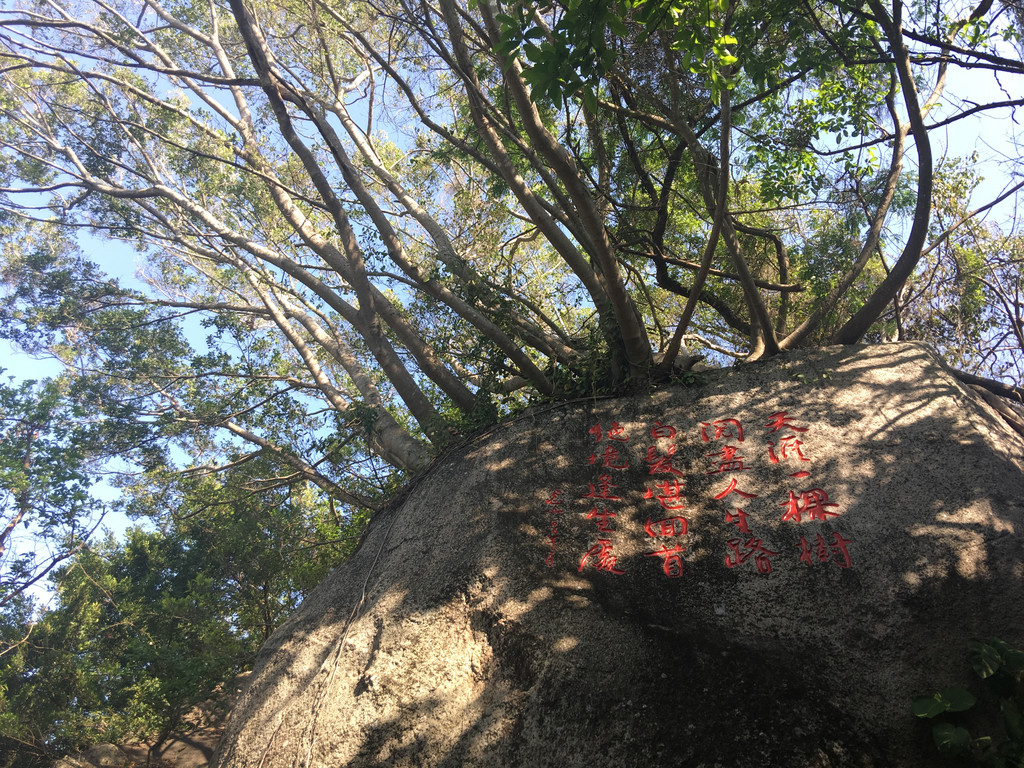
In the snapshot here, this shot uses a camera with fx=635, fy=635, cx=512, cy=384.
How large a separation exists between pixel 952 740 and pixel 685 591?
1.50 m

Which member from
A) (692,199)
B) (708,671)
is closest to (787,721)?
(708,671)

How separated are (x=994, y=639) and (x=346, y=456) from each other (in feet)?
25.2

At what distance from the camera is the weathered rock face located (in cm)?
345

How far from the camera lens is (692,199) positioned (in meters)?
7.86

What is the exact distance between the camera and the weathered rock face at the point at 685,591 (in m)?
3.45

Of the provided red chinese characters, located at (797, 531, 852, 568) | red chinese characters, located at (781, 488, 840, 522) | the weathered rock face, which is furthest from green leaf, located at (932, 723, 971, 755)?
red chinese characters, located at (781, 488, 840, 522)

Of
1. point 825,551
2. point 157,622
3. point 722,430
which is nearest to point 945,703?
point 825,551

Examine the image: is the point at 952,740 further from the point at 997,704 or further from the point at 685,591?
the point at 685,591

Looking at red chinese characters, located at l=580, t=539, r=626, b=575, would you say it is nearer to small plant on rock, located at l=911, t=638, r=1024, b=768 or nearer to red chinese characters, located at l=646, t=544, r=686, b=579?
red chinese characters, located at l=646, t=544, r=686, b=579

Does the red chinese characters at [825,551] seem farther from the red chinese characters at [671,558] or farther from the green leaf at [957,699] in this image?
the green leaf at [957,699]

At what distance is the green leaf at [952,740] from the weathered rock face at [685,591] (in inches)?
6.4

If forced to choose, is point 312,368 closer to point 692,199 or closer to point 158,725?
point 158,725

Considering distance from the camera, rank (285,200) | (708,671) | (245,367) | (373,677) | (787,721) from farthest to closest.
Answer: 1. (245,367)
2. (285,200)
3. (373,677)
4. (708,671)
5. (787,721)

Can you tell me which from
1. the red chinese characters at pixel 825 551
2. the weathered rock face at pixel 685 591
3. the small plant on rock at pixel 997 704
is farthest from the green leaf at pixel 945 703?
the red chinese characters at pixel 825 551
